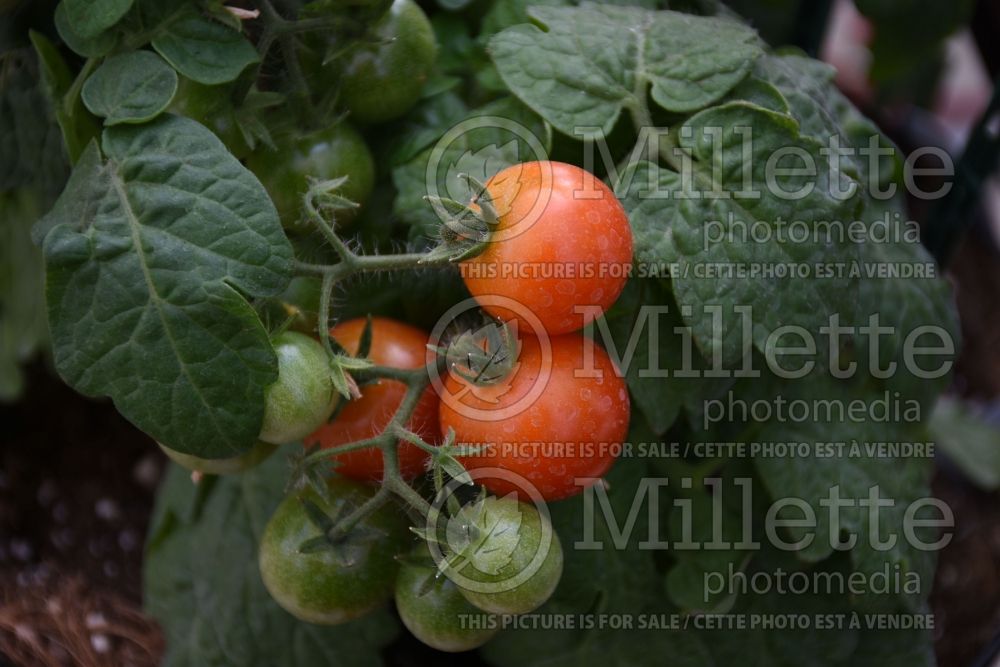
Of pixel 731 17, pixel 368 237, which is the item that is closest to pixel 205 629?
pixel 368 237

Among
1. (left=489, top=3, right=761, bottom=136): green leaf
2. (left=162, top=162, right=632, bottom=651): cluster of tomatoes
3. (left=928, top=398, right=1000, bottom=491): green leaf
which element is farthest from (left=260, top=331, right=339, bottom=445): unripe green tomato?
(left=928, top=398, right=1000, bottom=491): green leaf

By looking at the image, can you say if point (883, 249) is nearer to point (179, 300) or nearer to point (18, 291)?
point (179, 300)

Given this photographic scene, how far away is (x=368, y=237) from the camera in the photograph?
654 millimetres

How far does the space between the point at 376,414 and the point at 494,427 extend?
9cm

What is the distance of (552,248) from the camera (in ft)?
1.56

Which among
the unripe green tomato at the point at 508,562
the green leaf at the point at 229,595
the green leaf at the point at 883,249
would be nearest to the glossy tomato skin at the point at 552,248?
the unripe green tomato at the point at 508,562

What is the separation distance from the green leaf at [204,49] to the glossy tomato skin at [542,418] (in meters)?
0.23

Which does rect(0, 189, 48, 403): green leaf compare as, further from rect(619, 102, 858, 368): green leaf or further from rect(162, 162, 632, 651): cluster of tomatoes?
rect(619, 102, 858, 368): green leaf

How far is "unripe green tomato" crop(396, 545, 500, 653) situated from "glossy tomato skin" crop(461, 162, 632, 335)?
0.16 meters

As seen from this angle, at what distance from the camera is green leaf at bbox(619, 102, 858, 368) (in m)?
0.54

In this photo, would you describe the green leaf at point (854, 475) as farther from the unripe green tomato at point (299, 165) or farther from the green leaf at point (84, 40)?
the green leaf at point (84, 40)

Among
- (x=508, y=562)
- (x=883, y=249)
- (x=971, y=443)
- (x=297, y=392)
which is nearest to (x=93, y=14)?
(x=297, y=392)

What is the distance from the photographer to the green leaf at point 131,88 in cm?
54

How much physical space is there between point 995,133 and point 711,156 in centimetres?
42
